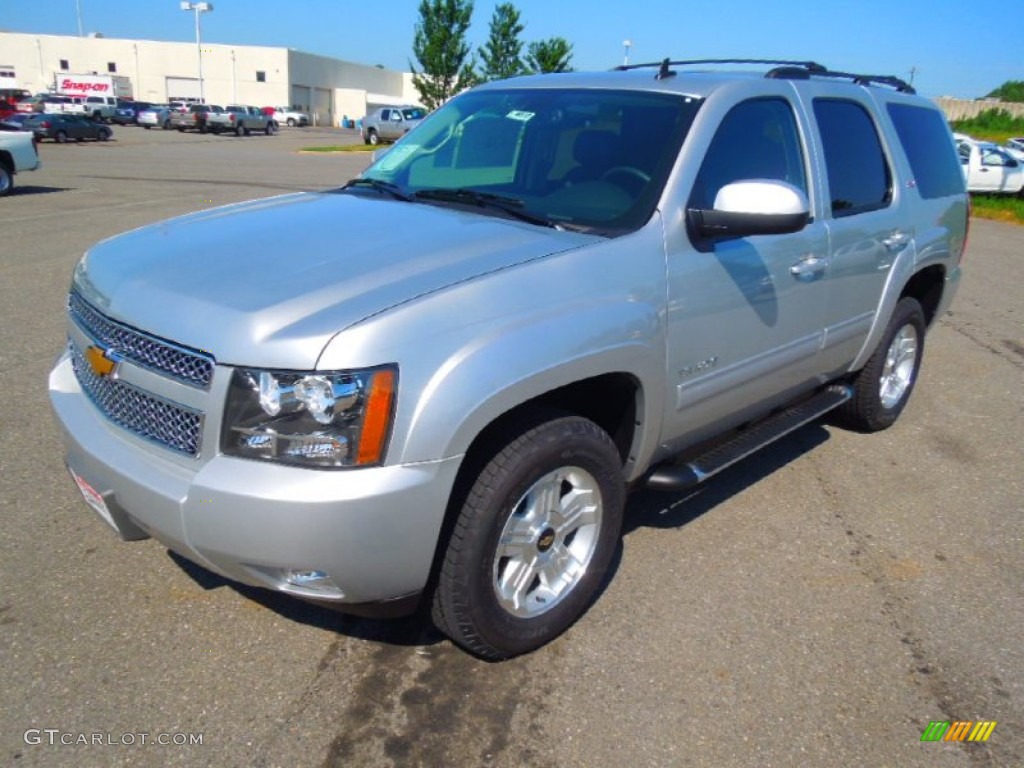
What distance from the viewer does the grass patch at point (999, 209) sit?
1886cm

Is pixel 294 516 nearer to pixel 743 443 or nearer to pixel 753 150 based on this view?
pixel 743 443

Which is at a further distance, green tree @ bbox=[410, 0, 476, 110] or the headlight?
green tree @ bbox=[410, 0, 476, 110]

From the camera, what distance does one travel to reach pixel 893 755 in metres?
2.47

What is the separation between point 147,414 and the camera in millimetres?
2480

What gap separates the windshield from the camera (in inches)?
123

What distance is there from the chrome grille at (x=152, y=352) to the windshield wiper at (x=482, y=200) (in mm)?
1331

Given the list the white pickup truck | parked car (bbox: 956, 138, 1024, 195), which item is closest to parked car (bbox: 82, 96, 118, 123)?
the white pickup truck

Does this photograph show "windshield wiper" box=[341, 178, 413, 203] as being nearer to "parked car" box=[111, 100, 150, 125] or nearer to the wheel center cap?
the wheel center cap

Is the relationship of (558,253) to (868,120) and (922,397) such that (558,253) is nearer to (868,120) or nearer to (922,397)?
(868,120)

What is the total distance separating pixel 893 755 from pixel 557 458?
1.34 m

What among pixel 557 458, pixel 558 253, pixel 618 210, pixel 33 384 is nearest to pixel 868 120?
pixel 618 210

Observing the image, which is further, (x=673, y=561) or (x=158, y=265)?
(x=673, y=561)

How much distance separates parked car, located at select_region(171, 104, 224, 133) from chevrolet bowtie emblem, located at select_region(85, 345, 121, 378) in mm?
53072

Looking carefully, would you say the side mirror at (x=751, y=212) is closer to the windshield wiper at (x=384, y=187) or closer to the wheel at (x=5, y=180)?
the windshield wiper at (x=384, y=187)
